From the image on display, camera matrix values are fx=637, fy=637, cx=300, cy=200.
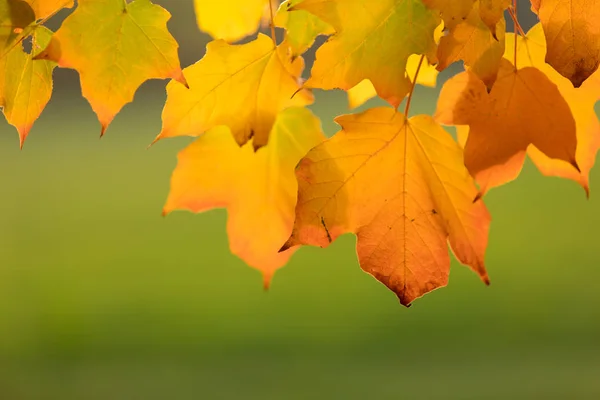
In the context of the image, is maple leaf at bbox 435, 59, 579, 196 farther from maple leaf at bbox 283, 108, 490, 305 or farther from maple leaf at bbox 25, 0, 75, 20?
maple leaf at bbox 25, 0, 75, 20

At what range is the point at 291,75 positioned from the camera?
15.6 inches

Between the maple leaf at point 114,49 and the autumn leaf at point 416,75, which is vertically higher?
the maple leaf at point 114,49

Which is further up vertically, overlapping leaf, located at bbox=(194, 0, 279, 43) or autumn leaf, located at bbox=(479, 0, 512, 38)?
autumn leaf, located at bbox=(479, 0, 512, 38)

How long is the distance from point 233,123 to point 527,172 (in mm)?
2197

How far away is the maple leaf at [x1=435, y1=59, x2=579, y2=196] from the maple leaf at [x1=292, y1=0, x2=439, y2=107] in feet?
0.11

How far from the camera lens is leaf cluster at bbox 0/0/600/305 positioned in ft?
1.09

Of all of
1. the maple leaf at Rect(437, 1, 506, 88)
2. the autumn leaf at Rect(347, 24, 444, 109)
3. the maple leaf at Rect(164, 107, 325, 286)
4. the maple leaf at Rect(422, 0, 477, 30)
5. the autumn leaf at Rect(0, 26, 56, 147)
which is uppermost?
the maple leaf at Rect(422, 0, 477, 30)

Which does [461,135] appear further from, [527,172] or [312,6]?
[527,172]

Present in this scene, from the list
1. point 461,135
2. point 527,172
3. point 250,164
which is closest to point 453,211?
point 461,135

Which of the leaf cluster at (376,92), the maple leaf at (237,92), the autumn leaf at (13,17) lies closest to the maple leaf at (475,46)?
the leaf cluster at (376,92)

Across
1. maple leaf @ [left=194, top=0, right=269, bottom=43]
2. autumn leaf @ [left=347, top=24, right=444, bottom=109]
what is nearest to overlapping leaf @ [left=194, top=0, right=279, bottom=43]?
maple leaf @ [left=194, top=0, right=269, bottom=43]

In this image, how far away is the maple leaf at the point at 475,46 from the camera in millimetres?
318

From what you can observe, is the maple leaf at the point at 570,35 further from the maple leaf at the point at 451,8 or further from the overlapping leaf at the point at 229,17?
the overlapping leaf at the point at 229,17

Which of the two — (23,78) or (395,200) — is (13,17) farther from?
(395,200)
